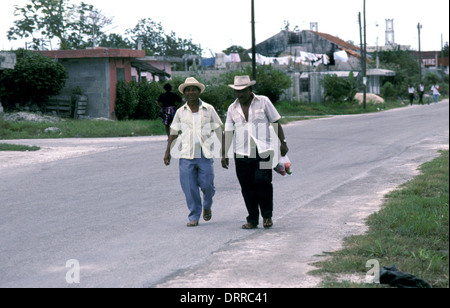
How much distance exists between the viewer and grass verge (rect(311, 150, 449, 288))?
5.80 metres

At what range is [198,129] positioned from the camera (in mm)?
8656

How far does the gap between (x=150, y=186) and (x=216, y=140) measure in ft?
12.6

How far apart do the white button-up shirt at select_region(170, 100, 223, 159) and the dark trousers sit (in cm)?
52

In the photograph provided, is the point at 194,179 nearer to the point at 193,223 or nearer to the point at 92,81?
the point at 193,223

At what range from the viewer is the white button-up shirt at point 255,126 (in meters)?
8.22

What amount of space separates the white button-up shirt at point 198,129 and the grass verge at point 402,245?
210cm

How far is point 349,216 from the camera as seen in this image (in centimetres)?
899

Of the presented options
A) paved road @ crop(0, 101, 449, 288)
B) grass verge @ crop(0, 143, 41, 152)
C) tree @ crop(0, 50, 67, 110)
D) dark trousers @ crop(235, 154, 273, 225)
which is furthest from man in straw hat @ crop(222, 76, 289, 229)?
tree @ crop(0, 50, 67, 110)

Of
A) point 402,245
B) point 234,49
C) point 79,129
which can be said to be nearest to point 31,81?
point 79,129

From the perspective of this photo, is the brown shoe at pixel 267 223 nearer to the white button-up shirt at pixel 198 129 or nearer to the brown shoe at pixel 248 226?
the brown shoe at pixel 248 226

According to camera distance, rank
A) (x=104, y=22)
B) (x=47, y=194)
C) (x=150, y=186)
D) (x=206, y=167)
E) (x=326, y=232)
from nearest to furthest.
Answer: (x=326, y=232) < (x=206, y=167) < (x=47, y=194) < (x=150, y=186) < (x=104, y=22)

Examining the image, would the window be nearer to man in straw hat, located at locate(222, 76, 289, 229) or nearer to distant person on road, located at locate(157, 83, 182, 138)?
distant person on road, located at locate(157, 83, 182, 138)
